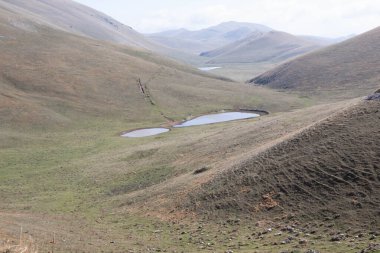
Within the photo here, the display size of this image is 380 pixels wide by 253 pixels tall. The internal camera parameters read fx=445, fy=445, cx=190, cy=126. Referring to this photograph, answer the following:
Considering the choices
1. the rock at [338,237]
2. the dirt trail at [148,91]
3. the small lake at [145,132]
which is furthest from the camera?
the dirt trail at [148,91]

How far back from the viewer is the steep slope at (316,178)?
28562mm

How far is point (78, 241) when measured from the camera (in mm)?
27328

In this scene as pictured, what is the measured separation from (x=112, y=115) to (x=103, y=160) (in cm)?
4161

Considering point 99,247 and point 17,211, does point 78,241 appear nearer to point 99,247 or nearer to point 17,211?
point 99,247

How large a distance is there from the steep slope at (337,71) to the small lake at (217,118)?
35524mm

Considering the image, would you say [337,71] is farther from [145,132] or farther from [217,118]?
[145,132]

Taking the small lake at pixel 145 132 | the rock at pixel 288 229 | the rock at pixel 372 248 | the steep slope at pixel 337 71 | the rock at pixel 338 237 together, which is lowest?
the small lake at pixel 145 132

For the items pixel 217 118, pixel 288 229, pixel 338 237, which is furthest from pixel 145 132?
pixel 338 237

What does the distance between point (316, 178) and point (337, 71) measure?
5038 inches

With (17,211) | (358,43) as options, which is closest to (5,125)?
(17,211)

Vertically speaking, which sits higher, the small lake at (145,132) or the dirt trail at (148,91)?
the dirt trail at (148,91)

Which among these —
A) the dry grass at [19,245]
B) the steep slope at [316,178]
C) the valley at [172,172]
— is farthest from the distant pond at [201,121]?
the dry grass at [19,245]

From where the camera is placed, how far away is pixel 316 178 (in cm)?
3225

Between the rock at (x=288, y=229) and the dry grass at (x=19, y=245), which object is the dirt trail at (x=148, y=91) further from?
the dry grass at (x=19, y=245)
